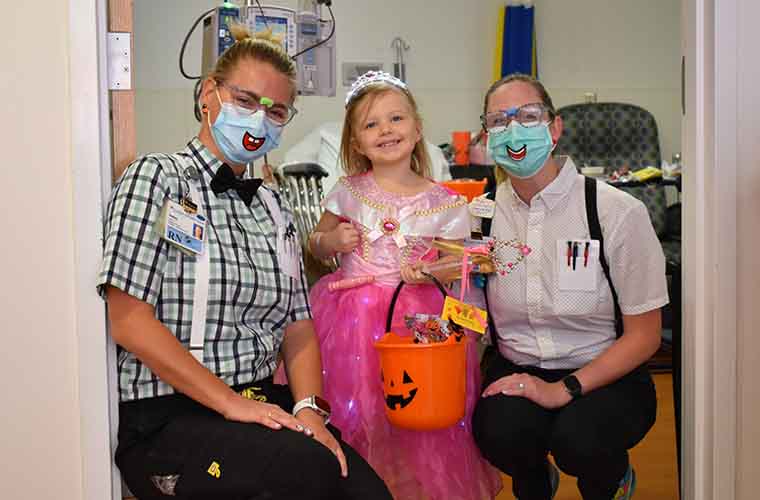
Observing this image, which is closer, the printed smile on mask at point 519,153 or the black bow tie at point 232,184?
the black bow tie at point 232,184

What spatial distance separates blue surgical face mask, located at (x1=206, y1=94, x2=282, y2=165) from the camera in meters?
2.07

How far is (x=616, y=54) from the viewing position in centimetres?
677

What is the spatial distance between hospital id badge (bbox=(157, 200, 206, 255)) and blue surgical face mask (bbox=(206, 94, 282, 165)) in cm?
23

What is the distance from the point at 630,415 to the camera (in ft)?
7.50

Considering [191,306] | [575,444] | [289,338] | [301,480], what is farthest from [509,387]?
[191,306]

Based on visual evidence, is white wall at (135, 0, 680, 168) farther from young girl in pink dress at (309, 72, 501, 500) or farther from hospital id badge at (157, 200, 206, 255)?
hospital id badge at (157, 200, 206, 255)

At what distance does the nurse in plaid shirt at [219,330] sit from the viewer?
5.87ft

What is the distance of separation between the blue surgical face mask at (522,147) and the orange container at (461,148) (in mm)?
3675

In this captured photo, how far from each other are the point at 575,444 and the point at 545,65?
16.3ft

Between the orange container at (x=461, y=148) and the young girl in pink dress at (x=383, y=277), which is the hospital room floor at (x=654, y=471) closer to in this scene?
the young girl in pink dress at (x=383, y=277)

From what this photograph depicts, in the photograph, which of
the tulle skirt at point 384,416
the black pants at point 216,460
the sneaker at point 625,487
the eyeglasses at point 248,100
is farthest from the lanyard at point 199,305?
the sneaker at point 625,487

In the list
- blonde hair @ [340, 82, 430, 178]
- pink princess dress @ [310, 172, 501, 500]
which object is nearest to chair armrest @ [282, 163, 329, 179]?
blonde hair @ [340, 82, 430, 178]

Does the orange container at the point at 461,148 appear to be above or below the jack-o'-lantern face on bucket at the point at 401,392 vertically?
above
